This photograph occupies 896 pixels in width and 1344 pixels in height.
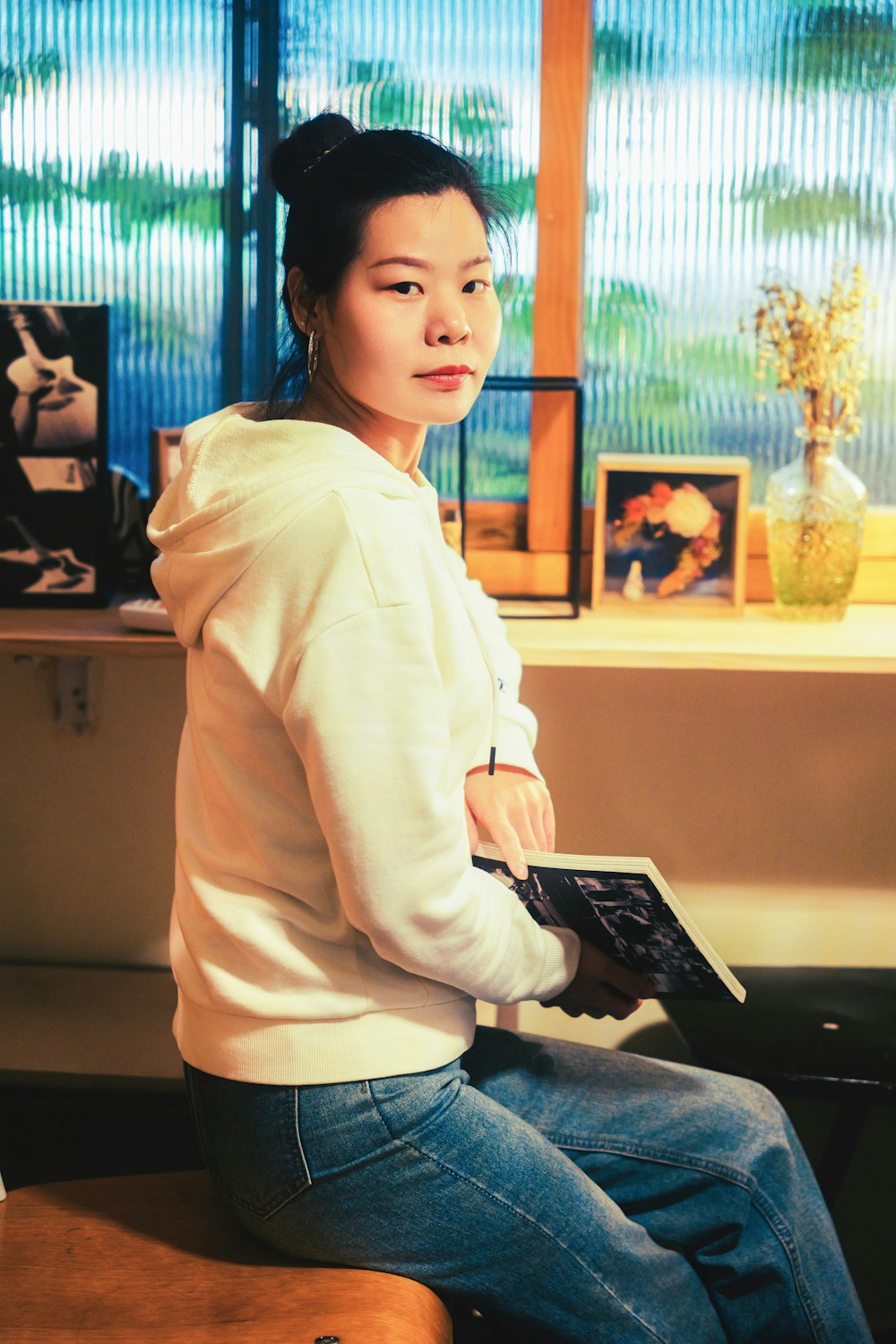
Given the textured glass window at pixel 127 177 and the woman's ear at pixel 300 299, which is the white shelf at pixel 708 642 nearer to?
the woman's ear at pixel 300 299

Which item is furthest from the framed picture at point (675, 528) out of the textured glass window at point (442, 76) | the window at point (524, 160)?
the textured glass window at point (442, 76)

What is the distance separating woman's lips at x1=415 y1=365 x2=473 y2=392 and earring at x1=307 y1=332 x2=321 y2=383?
0.30 ft

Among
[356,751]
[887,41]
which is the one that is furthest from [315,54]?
[356,751]

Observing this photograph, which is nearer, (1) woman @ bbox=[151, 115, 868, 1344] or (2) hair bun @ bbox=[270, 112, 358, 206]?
(1) woman @ bbox=[151, 115, 868, 1344]

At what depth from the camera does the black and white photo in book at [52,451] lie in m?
1.57

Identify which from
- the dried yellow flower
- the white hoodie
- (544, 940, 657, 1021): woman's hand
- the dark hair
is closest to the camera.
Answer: the white hoodie

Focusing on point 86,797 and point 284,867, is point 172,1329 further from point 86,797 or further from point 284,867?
point 86,797

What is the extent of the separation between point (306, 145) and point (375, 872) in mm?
617

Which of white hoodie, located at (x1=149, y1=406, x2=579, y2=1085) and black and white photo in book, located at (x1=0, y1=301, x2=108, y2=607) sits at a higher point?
black and white photo in book, located at (x1=0, y1=301, x2=108, y2=607)

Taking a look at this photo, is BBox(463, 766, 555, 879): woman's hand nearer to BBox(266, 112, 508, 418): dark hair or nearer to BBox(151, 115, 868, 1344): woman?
BBox(151, 115, 868, 1344): woman

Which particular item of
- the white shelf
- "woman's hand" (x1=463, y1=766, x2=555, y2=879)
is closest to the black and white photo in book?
the white shelf

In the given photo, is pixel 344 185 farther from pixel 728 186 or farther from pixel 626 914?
pixel 728 186

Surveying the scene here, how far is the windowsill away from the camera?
4.52 feet

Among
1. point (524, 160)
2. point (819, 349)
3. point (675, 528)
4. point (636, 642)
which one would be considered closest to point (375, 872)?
point (636, 642)
